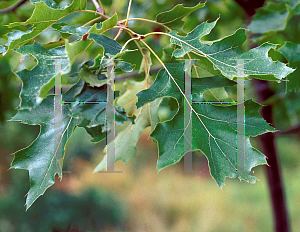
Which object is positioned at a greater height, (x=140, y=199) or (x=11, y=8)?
(x=11, y=8)

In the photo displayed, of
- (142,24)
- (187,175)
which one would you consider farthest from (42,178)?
(187,175)

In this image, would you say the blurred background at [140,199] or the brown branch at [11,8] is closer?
the brown branch at [11,8]

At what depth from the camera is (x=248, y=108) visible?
0.25m

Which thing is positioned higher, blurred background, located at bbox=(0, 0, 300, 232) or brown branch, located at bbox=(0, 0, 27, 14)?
brown branch, located at bbox=(0, 0, 27, 14)

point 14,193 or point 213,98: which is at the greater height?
point 213,98

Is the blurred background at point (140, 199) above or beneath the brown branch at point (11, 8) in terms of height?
beneath

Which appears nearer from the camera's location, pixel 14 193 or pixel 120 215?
pixel 14 193

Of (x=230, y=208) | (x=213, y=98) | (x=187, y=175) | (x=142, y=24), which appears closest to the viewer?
(x=213, y=98)

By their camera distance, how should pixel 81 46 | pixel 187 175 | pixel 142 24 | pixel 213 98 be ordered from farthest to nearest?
pixel 187 175 → pixel 142 24 → pixel 213 98 → pixel 81 46

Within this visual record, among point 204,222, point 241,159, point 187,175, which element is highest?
point 241,159

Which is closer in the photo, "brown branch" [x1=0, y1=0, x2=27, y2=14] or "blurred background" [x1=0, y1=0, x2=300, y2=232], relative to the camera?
"brown branch" [x1=0, y1=0, x2=27, y2=14]

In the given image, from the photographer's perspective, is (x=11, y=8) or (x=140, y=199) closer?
(x=11, y=8)

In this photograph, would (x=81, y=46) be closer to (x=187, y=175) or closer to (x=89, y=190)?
(x=187, y=175)

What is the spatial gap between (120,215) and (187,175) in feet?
1.49
